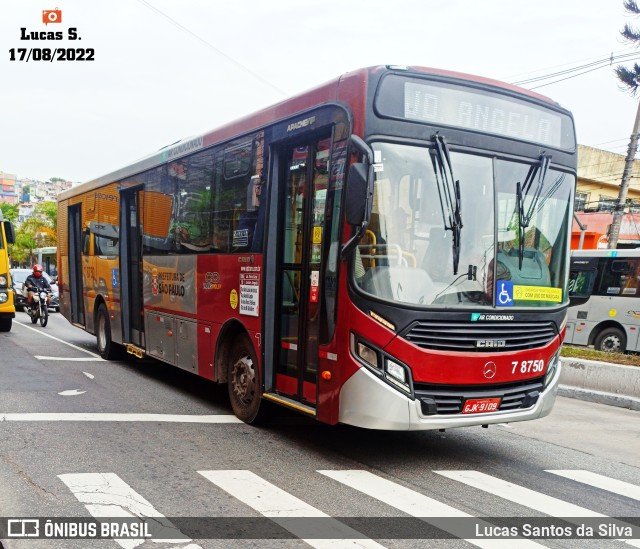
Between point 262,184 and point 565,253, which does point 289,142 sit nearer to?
point 262,184

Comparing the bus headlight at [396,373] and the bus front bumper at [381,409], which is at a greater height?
the bus headlight at [396,373]

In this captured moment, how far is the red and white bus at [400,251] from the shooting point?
5.58m

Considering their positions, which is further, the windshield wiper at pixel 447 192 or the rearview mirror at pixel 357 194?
the windshield wiper at pixel 447 192

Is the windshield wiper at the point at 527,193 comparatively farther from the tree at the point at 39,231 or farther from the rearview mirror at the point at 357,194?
the tree at the point at 39,231

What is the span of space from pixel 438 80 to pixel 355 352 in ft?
8.00

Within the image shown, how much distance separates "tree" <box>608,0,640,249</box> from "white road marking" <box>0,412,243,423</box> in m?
16.6

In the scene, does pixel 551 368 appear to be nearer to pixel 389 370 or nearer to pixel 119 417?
pixel 389 370

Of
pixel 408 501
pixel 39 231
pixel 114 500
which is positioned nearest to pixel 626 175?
pixel 408 501

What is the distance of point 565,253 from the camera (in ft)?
21.5

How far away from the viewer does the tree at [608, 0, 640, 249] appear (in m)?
20.6

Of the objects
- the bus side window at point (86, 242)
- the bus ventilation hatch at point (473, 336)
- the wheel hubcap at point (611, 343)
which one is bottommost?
the wheel hubcap at point (611, 343)

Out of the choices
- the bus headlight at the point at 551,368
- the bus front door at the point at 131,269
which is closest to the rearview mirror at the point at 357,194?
the bus headlight at the point at 551,368

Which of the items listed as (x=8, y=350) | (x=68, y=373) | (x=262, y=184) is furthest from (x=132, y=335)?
(x=262, y=184)

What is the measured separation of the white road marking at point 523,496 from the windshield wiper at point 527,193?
1857 millimetres
